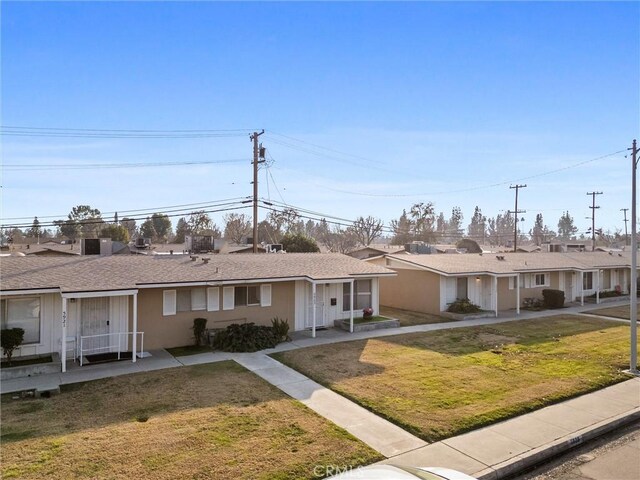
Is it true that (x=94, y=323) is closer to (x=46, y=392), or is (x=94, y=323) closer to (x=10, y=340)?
(x=10, y=340)

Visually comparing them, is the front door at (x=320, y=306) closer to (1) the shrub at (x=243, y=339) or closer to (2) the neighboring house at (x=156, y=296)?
(2) the neighboring house at (x=156, y=296)

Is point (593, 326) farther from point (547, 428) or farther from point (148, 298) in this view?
point (148, 298)

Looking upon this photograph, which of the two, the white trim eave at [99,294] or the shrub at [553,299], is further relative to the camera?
the shrub at [553,299]

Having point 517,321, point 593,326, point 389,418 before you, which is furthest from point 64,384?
point 593,326

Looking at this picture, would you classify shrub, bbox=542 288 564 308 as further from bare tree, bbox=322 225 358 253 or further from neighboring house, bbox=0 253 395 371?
bare tree, bbox=322 225 358 253

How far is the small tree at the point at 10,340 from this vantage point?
43.3ft

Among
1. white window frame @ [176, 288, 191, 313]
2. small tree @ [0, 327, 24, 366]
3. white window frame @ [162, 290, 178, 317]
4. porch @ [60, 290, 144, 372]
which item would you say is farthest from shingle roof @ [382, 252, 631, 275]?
small tree @ [0, 327, 24, 366]

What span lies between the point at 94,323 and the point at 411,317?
15.3m

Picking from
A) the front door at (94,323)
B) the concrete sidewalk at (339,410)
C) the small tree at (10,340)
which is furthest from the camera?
the front door at (94,323)

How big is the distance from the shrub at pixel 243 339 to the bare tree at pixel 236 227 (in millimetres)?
59028

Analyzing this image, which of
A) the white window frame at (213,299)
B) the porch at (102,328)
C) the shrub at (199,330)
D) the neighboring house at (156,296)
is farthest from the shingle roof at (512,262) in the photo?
the porch at (102,328)

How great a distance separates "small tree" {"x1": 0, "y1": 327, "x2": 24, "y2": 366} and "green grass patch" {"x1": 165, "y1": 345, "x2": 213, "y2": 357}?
4.57 meters

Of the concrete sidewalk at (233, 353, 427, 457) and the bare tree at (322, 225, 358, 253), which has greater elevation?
the bare tree at (322, 225, 358, 253)

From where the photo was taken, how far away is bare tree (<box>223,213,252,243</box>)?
76.7 metres
